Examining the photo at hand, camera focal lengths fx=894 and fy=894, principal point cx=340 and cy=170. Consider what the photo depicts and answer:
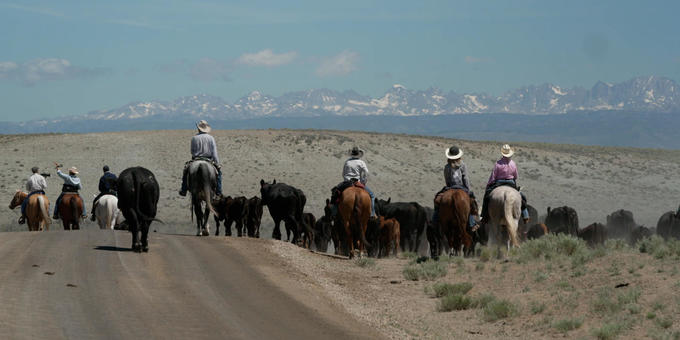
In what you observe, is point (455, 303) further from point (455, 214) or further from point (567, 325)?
→ point (455, 214)

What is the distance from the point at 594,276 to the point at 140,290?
7975 mm

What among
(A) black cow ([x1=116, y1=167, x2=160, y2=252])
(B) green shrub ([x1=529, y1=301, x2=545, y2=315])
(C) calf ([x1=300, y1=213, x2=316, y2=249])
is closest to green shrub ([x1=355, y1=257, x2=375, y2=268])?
(C) calf ([x1=300, y1=213, x2=316, y2=249])

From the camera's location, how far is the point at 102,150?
75.7m

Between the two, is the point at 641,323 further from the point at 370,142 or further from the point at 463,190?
the point at 370,142

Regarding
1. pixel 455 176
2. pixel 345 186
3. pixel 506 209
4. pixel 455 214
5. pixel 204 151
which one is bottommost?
pixel 455 214

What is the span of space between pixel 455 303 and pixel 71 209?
1523cm

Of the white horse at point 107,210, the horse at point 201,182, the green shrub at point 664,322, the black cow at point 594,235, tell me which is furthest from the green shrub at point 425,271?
the white horse at point 107,210

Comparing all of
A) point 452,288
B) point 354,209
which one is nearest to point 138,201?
point 354,209

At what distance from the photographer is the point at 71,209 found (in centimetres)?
2683

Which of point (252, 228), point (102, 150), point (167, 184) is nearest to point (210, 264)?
point (252, 228)

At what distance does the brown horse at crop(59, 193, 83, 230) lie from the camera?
26.7 m

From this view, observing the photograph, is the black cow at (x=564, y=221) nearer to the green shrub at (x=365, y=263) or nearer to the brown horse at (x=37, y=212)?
the green shrub at (x=365, y=263)

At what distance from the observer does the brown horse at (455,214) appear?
63.2 feet

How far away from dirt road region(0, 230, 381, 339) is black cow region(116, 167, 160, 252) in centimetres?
40
